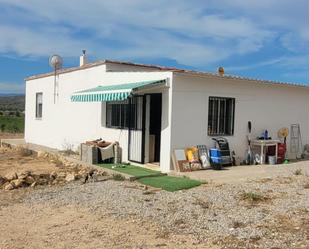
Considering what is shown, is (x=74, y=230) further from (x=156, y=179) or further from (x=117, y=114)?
(x=117, y=114)

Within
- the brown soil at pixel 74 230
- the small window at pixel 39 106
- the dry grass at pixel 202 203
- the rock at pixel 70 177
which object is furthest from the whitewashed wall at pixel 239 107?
the small window at pixel 39 106

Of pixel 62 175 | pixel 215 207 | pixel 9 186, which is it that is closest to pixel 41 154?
pixel 62 175

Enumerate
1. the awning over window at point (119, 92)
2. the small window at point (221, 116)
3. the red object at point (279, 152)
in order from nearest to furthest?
the awning over window at point (119, 92) < the small window at point (221, 116) < the red object at point (279, 152)

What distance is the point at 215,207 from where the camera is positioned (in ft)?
32.6

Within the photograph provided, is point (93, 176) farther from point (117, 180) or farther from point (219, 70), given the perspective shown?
point (219, 70)

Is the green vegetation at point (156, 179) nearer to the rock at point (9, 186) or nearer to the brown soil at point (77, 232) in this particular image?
the rock at point (9, 186)

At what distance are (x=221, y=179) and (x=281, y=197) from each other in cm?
270

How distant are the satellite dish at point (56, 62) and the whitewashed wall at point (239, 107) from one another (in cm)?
1025

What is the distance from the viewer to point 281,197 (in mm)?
11062

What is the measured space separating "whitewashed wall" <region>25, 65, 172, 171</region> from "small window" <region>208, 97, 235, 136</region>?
90.9 inches

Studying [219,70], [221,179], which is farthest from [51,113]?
[221,179]

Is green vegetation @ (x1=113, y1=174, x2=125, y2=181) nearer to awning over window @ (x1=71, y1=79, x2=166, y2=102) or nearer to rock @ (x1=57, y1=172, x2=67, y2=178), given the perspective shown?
rock @ (x1=57, y1=172, x2=67, y2=178)

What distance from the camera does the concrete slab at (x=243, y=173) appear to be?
44.6 feet

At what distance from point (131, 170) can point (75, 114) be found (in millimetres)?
7000
